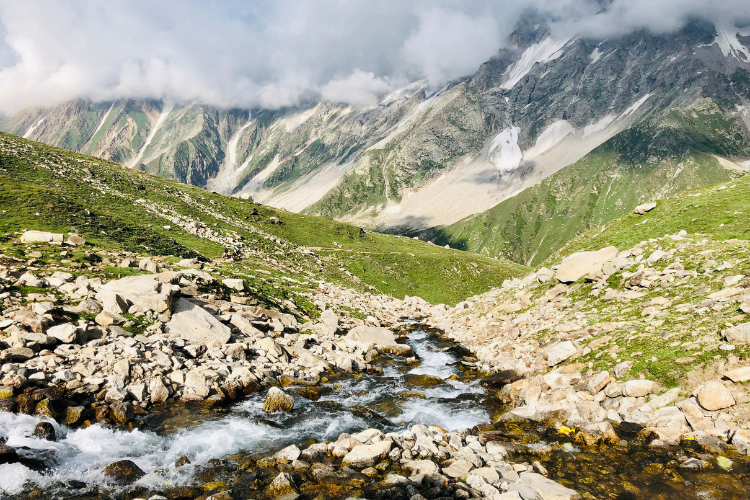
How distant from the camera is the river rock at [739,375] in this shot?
14.9 m

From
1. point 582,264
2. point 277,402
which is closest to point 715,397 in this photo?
point 277,402

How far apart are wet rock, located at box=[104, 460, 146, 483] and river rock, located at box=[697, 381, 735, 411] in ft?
74.2

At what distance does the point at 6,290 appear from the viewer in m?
23.1

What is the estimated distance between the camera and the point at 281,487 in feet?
42.2

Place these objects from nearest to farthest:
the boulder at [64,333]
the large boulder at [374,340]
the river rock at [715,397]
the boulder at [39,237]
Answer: the river rock at [715,397], the boulder at [64,333], the large boulder at [374,340], the boulder at [39,237]

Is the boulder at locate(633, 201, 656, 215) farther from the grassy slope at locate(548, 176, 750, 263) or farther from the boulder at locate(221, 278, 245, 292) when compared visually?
the boulder at locate(221, 278, 245, 292)

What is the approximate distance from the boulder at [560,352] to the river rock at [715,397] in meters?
7.32

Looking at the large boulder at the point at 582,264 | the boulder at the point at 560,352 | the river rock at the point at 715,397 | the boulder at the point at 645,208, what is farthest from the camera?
the boulder at the point at 645,208

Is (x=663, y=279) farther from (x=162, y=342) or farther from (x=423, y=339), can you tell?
(x=162, y=342)

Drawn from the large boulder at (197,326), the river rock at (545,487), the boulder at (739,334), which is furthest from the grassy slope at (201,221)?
the boulder at (739,334)

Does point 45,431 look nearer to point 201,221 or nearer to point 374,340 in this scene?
point 374,340

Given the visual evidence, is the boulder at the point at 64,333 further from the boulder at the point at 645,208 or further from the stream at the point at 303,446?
the boulder at the point at 645,208

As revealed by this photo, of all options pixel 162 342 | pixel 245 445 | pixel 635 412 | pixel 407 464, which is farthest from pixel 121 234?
pixel 635 412

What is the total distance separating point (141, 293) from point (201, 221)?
182ft
